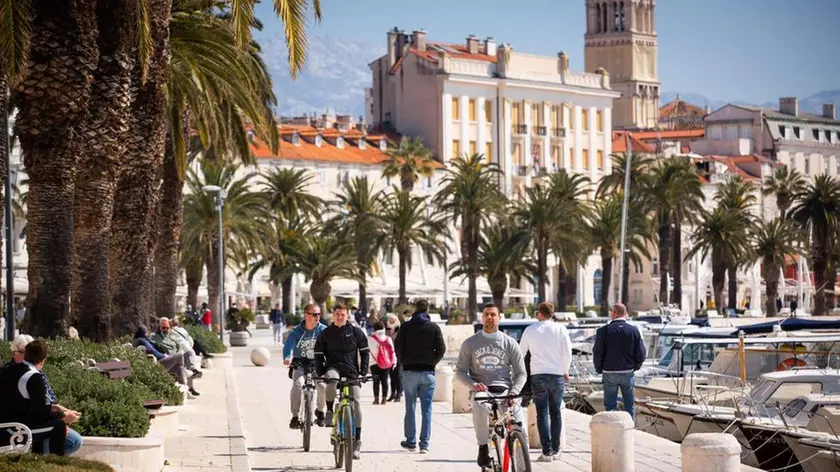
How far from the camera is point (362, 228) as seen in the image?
86.5m

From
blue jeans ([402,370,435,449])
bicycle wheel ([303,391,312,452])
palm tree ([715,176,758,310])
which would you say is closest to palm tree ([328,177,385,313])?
palm tree ([715,176,758,310])

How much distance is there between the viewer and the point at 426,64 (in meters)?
121

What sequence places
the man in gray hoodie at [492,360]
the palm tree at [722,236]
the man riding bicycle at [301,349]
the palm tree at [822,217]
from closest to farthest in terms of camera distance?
the man in gray hoodie at [492,360], the man riding bicycle at [301,349], the palm tree at [822,217], the palm tree at [722,236]

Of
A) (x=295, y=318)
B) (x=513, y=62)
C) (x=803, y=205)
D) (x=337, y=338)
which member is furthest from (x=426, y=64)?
(x=337, y=338)

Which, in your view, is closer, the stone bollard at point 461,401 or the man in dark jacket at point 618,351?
the man in dark jacket at point 618,351

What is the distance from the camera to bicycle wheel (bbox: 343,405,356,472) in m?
16.9

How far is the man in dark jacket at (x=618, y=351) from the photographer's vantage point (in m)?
20.3

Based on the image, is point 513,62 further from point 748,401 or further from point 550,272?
point 748,401

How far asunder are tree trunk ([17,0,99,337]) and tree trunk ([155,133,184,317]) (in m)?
14.8

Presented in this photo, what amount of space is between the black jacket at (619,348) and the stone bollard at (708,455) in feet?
18.4

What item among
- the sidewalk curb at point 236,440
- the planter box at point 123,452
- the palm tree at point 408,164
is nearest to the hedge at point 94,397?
the planter box at point 123,452

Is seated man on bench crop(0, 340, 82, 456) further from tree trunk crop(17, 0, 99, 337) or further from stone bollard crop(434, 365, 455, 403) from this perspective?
stone bollard crop(434, 365, 455, 403)

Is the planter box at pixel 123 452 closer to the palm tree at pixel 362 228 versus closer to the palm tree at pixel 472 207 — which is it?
the palm tree at pixel 362 228

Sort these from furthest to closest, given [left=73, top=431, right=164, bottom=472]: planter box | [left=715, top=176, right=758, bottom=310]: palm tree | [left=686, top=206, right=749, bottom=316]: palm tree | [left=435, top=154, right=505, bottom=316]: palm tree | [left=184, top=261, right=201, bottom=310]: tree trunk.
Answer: [left=715, top=176, right=758, bottom=310]: palm tree, [left=686, top=206, right=749, bottom=316]: palm tree, [left=435, top=154, right=505, bottom=316]: palm tree, [left=184, top=261, right=201, bottom=310]: tree trunk, [left=73, top=431, right=164, bottom=472]: planter box
